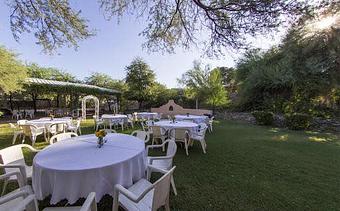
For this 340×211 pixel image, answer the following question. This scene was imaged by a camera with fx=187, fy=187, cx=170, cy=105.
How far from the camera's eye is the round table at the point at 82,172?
6.42 ft

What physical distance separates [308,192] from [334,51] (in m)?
7.57

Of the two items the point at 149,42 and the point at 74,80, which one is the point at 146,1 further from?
the point at 74,80

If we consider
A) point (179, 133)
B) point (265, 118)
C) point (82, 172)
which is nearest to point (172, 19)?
point (179, 133)

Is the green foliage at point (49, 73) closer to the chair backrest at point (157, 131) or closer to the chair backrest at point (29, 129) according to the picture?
the chair backrest at point (29, 129)

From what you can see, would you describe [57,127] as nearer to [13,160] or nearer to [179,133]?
[13,160]

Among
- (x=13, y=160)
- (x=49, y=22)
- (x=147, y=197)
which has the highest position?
(x=49, y=22)

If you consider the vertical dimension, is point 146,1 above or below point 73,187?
above

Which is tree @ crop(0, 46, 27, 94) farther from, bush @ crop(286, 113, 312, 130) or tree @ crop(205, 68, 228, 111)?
bush @ crop(286, 113, 312, 130)

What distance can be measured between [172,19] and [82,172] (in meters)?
4.42

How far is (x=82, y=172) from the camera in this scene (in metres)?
1.95

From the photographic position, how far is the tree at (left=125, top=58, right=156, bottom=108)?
19.2 meters

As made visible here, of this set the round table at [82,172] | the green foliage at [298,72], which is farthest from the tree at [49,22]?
the green foliage at [298,72]

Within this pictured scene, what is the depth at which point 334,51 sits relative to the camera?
7797 mm

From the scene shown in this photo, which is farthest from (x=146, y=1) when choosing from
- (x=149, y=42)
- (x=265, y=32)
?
(x=265, y=32)
